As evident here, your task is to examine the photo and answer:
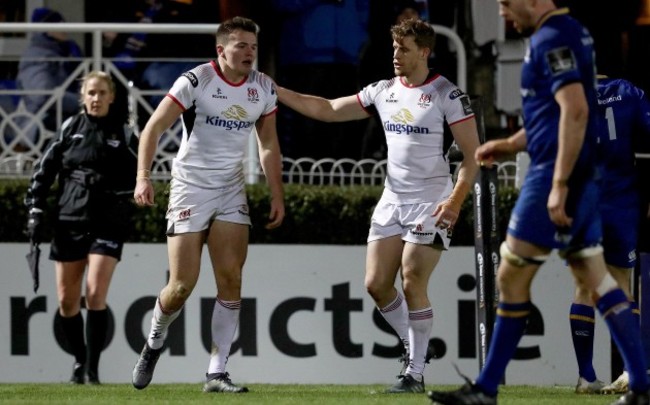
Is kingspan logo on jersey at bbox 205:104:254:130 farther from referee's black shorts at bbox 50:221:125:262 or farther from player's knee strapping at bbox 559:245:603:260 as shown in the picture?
player's knee strapping at bbox 559:245:603:260

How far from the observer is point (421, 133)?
10.1 meters

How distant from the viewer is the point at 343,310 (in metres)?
12.6

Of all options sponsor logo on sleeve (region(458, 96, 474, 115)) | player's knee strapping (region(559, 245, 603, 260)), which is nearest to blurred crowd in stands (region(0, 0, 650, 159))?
sponsor logo on sleeve (region(458, 96, 474, 115))

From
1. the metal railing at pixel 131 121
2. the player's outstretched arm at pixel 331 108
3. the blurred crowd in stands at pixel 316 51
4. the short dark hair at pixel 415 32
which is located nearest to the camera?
the short dark hair at pixel 415 32

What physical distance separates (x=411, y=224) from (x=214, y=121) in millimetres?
1356

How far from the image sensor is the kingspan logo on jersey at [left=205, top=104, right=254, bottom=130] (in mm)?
9844

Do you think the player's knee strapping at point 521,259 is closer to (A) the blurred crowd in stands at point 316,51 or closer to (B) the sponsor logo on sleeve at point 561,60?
(B) the sponsor logo on sleeve at point 561,60

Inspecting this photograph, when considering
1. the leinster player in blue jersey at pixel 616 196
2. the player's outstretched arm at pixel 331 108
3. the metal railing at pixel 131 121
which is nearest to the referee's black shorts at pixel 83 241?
the metal railing at pixel 131 121

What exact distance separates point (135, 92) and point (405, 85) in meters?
3.33

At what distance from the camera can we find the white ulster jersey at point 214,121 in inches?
386

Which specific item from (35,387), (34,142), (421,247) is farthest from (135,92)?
(421,247)

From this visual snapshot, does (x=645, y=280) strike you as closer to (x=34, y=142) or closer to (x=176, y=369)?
(x=176, y=369)

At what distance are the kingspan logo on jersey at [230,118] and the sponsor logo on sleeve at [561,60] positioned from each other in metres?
2.74

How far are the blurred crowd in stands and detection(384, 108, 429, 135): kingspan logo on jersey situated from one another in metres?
2.98
